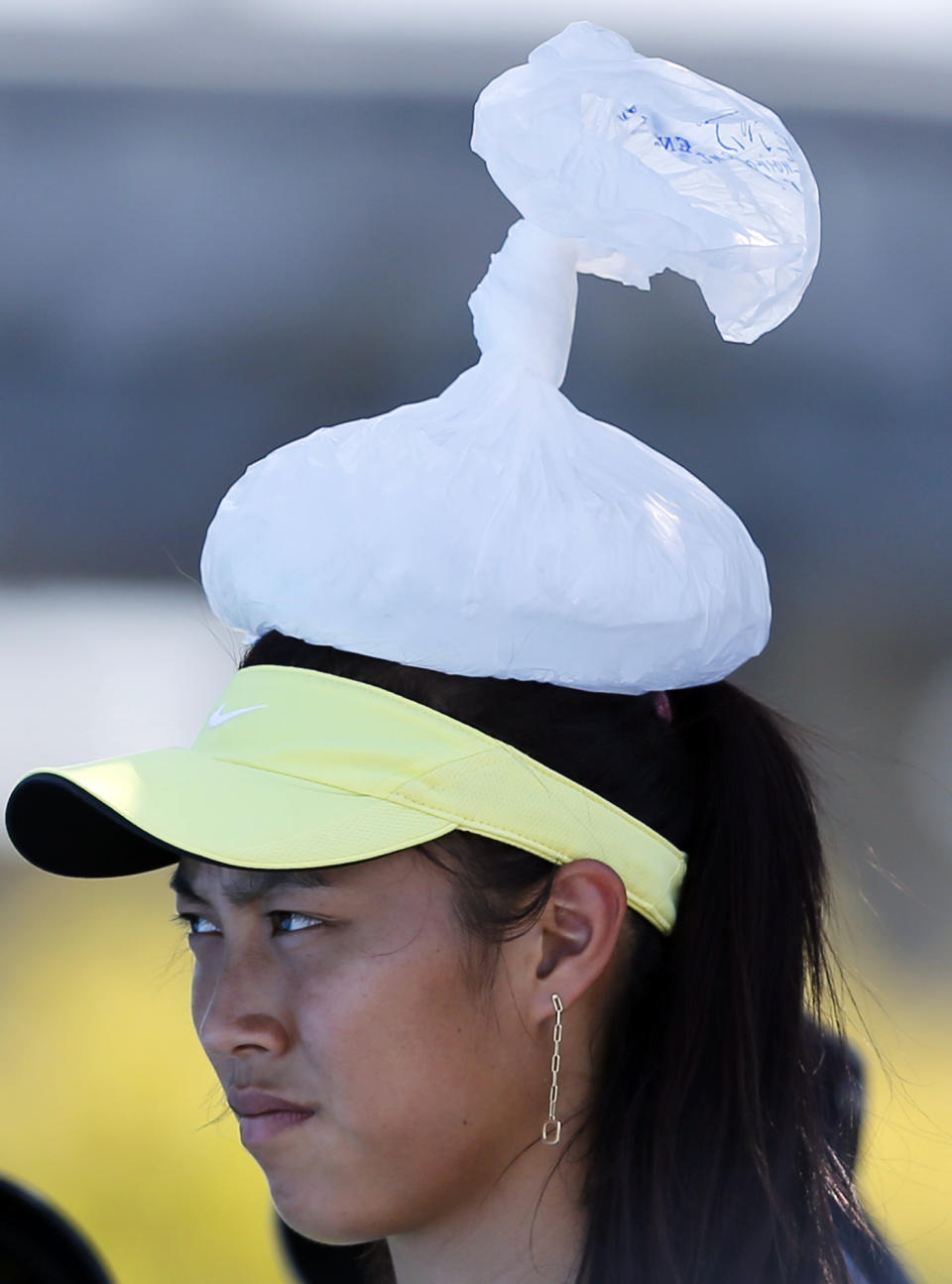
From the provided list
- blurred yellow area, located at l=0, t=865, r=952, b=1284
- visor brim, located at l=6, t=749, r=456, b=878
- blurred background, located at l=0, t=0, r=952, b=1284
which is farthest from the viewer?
blurred background, located at l=0, t=0, r=952, b=1284

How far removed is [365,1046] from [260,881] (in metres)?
0.13

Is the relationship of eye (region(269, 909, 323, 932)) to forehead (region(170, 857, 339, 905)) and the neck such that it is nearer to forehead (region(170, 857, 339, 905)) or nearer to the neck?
forehead (region(170, 857, 339, 905))

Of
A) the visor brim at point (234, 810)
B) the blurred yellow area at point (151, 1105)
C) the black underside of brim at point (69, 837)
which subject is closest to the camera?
the visor brim at point (234, 810)

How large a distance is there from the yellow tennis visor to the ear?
0.06 ft

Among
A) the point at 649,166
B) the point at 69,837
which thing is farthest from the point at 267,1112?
the point at 649,166

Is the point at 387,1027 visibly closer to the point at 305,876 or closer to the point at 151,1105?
the point at 305,876

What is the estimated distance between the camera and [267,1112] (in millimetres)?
945

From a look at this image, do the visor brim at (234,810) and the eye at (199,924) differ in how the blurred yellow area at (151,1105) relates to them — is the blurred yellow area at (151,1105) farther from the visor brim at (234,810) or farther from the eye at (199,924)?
the visor brim at (234,810)

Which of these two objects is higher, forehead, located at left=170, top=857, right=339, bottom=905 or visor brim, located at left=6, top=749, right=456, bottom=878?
visor brim, located at left=6, top=749, right=456, bottom=878

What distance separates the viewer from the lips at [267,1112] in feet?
3.07

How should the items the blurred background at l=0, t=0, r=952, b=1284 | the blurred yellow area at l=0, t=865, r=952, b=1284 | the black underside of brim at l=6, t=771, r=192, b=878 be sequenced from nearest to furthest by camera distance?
the black underside of brim at l=6, t=771, r=192, b=878
the blurred yellow area at l=0, t=865, r=952, b=1284
the blurred background at l=0, t=0, r=952, b=1284

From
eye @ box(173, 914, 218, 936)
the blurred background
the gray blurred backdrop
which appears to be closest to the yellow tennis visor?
eye @ box(173, 914, 218, 936)

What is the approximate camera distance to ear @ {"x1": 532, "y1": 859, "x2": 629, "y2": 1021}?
0.97 metres

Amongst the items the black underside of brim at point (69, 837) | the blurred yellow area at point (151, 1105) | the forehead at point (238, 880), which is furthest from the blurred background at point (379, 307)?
the forehead at point (238, 880)
